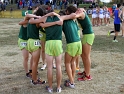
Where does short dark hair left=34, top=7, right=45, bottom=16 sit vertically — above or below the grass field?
above

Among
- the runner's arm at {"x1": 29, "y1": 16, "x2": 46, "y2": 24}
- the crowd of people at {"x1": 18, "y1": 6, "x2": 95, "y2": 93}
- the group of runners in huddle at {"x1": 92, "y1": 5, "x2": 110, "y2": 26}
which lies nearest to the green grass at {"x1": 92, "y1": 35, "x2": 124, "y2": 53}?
the crowd of people at {"x1": 18, "y1": 6, "x2": 95, "y2": 93}

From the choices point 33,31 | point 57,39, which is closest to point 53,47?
point 57,39

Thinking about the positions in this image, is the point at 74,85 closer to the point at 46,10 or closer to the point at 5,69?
the point at 46,10

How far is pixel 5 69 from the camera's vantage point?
776 centimetres

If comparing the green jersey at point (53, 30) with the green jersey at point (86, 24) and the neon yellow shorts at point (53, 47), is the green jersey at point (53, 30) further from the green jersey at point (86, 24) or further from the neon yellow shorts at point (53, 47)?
the green jersey at point (86, 24)

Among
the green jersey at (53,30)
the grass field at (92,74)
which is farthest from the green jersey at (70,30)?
the grass field at (92,74)

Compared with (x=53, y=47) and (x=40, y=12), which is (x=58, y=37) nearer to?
(x=53, y=47)

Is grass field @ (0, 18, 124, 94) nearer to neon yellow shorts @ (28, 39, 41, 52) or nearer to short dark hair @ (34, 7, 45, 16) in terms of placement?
neon yellow shorts @ (28, 39, 41, 52)

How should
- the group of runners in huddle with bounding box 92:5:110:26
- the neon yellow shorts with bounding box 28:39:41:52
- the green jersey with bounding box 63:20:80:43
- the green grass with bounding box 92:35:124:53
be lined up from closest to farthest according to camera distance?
the green jersey with bounding box 63:20:80:43 → the neon yellow shorts with bounding box 28:39:41:52 → the green grass with bounding box 92:35:124:53 → the group of runners in huddle with bounding box 92:5:110:26

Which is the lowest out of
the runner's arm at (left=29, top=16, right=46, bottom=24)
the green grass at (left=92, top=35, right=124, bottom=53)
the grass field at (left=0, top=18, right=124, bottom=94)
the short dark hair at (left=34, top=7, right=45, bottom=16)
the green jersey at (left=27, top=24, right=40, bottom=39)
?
the green grass at (left=92, top=35, right=124, bottom=53)

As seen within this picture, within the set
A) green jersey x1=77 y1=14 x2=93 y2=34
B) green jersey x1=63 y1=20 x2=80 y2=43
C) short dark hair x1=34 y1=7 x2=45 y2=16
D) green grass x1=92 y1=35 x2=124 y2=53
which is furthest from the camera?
green grass x1=92 y1=35 x2=124 y2=53

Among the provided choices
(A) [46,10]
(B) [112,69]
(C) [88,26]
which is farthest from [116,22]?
(A) [46,10]

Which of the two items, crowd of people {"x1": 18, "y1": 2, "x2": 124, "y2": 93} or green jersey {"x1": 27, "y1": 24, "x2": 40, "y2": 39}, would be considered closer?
crowd of people {"x1": 18, "y1": 2, "x2": 124, "y2": 93}

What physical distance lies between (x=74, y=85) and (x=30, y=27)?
6.20 feet
